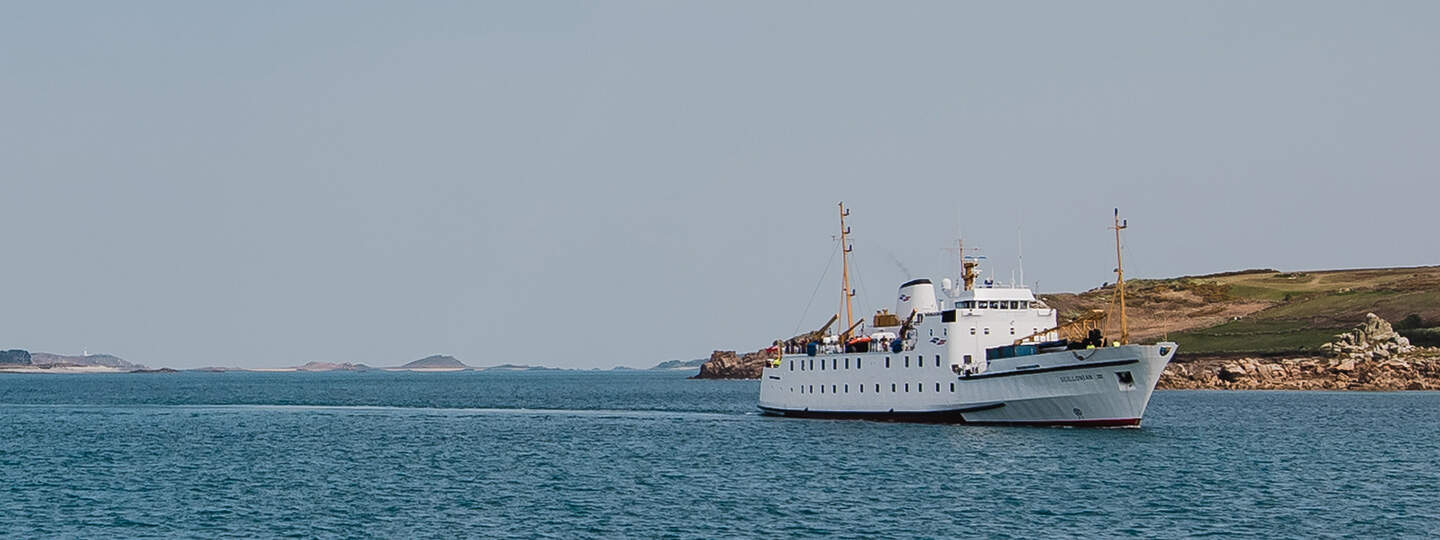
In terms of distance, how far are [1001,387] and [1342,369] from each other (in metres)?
65.5

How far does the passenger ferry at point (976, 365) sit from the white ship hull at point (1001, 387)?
0.16 feet

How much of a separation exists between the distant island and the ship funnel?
55.6 metres

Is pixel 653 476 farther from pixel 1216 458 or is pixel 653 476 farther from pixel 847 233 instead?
pixel 847 233

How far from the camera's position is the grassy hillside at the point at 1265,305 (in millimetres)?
138125

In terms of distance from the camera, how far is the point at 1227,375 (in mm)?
121438

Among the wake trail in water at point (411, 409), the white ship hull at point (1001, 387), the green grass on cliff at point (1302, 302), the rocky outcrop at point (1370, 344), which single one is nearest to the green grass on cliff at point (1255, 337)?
the green grass on cliff at point (1302, 302)

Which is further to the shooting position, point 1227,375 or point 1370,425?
point 1227,375

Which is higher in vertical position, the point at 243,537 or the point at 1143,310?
the point at 1143,310

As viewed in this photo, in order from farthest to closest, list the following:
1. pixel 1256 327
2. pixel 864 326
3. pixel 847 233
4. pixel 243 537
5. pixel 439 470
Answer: pixel 1256 327 → pixel 847 233 → pixel 864 326 → pixel 439 470 → pixel 243 537

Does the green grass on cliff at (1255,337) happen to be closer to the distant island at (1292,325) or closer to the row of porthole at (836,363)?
the distant island at (1292,325)

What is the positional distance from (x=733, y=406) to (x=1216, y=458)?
2154 inches

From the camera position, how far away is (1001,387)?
65000 mm

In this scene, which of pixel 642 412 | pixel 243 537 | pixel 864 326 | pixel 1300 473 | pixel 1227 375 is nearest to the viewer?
pixel 243 537

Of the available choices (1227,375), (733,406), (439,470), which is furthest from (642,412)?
(1227,375)
